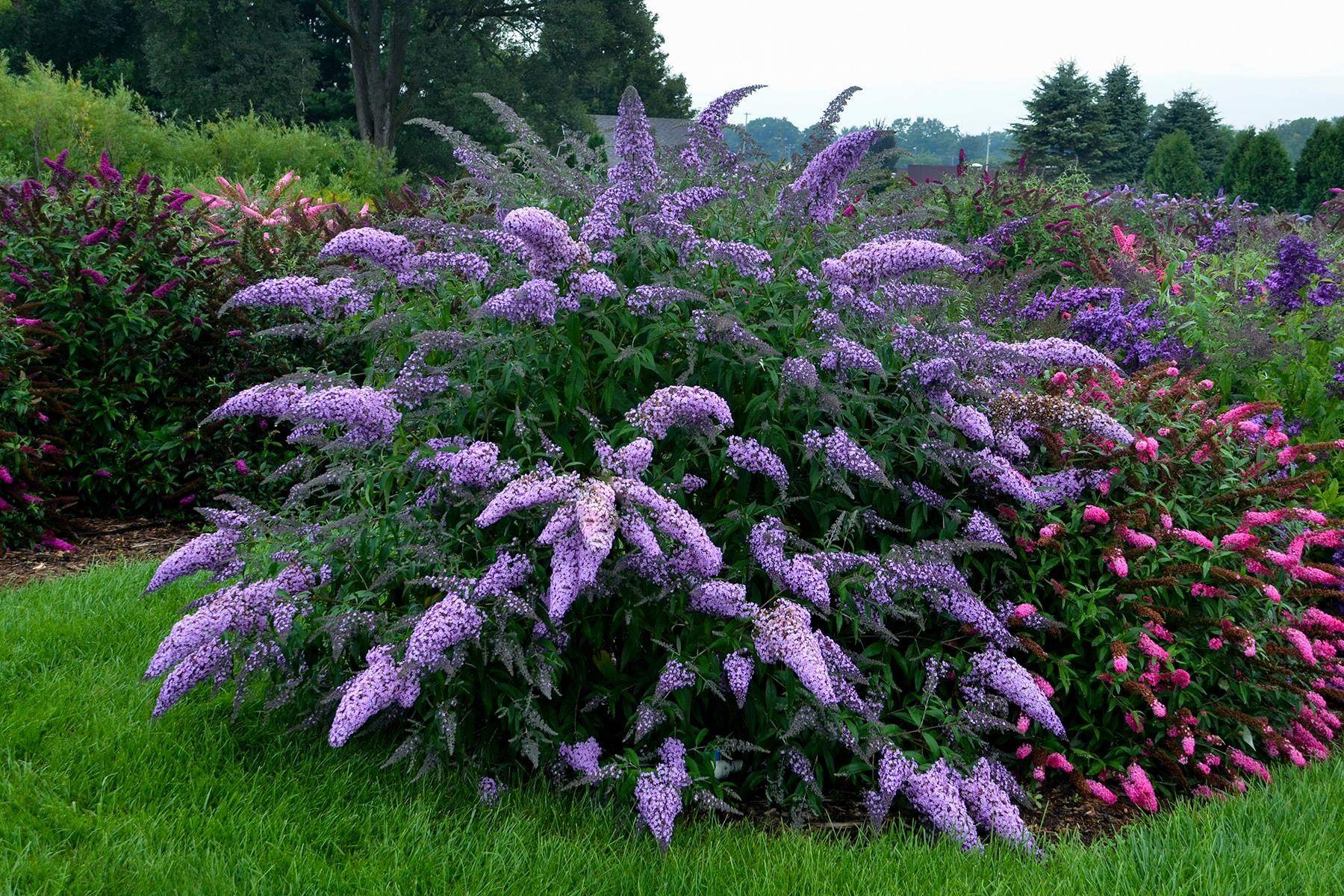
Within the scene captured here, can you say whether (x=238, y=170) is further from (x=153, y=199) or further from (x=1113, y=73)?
(x=1113, y=73)

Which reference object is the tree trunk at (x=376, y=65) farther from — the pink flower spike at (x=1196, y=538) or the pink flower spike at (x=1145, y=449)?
the pink flower spike at (x=1196, y=538)

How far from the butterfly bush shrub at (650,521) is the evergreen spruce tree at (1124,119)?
51.2 meters

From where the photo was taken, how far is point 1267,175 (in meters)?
32.4

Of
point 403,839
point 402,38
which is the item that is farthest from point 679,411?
point 402,38

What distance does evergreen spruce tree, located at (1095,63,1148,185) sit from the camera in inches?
1996

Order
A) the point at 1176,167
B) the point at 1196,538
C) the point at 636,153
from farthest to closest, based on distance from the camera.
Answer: the point at 1176,167, the point at 1196,538, the point at 636,153

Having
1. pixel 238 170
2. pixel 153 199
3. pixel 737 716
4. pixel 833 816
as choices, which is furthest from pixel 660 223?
pixel 238 170

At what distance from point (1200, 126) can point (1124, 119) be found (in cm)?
366

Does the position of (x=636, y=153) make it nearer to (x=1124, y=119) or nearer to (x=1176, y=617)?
(x=1176, y=617)

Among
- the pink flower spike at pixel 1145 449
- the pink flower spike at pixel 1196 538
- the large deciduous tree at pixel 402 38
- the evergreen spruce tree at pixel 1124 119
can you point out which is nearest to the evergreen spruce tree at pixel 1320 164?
the evergreen spruce tree at pixel 1124 119

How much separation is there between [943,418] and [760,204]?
121 centimetres

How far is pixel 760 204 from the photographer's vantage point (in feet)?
14.3

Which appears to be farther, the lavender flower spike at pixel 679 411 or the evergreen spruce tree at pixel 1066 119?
the evergreen spruce tree at pixel 1066 119

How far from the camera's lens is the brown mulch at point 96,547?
5961 mm
